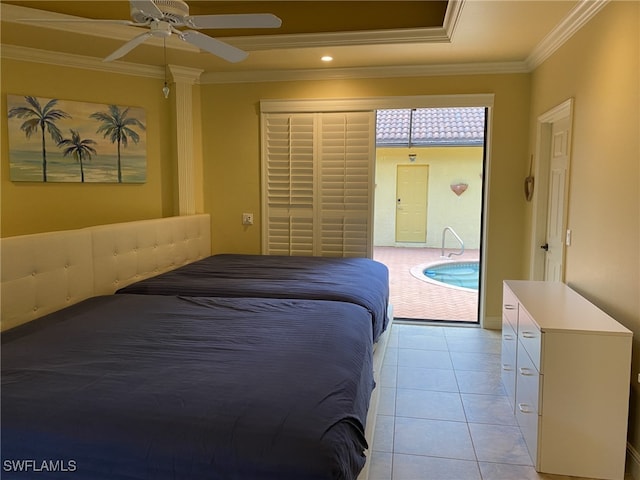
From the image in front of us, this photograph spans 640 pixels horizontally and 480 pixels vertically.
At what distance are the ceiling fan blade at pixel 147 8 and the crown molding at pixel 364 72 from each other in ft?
8.28

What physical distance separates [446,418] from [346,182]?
254cm

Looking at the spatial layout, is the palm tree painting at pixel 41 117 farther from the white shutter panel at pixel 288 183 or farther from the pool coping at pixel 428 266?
the pool coping at pixel 428 266

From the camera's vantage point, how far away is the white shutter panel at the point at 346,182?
4555 millimetres

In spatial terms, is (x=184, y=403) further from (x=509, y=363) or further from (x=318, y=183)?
(x=318, y=183)

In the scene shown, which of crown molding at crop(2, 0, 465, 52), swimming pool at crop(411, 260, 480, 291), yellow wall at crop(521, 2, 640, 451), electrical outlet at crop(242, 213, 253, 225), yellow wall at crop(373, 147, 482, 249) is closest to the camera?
yellow wall at crop(521, 2, 640, 451)

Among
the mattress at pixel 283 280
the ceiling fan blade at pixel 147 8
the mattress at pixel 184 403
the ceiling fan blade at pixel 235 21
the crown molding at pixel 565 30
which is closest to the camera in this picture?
the mattress at pixel 184 403

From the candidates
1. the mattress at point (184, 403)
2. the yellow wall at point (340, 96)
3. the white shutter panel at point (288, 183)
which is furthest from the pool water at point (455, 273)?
the mattress at point (184, 403)

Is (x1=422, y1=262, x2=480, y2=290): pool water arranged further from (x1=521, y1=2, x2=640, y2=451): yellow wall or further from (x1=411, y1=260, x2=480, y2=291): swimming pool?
(x1=521, y1=2, x2=640, y2=451): yellow wall

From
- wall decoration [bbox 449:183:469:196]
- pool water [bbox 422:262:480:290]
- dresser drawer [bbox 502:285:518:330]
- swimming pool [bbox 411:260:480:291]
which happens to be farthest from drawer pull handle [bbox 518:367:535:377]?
wall decoration [bbox 449:183:469:196]

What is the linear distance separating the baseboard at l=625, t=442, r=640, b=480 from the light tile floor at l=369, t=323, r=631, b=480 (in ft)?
1.13

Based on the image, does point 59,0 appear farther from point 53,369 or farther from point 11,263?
point 53,369

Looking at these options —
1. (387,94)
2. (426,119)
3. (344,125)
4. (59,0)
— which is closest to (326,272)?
(344,125)

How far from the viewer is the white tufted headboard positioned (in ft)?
8.23

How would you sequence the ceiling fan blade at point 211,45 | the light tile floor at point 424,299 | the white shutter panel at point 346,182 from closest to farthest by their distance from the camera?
the ceiling fan blade at point 211,45, the white shutter panel at point 346,182, the light tile floor at point 424,299
